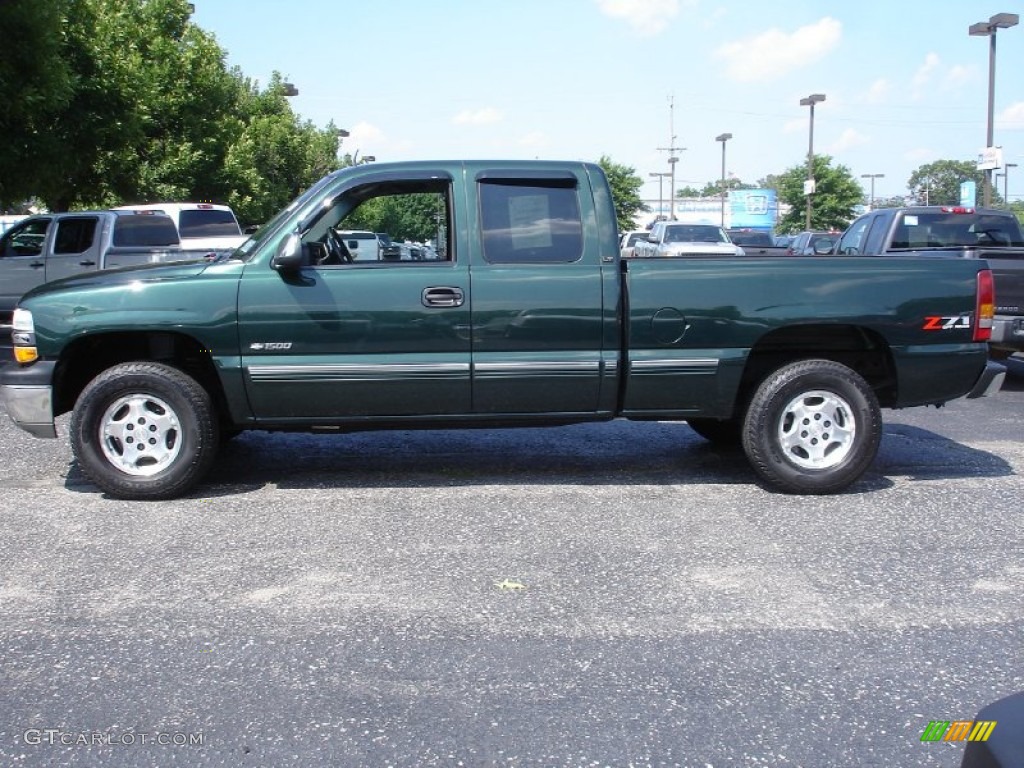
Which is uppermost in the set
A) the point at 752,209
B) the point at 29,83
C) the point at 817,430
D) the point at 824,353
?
the point at 752,209

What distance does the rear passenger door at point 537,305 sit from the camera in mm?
5738

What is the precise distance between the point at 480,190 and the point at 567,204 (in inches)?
20.6

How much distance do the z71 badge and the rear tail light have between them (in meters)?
0.06


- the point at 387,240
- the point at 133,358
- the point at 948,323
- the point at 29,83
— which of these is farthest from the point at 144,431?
the point at 29,83

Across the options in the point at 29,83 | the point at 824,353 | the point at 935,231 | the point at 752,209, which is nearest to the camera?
the point at 824,353

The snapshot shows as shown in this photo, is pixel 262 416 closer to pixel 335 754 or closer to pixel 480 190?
pixel 480 190

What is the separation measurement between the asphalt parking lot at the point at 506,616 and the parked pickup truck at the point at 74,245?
24.1 feet

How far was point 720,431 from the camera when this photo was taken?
721cm

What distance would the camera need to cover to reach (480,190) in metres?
5.91

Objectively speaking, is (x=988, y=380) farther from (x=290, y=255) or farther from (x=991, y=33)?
(x=991, y=33)
